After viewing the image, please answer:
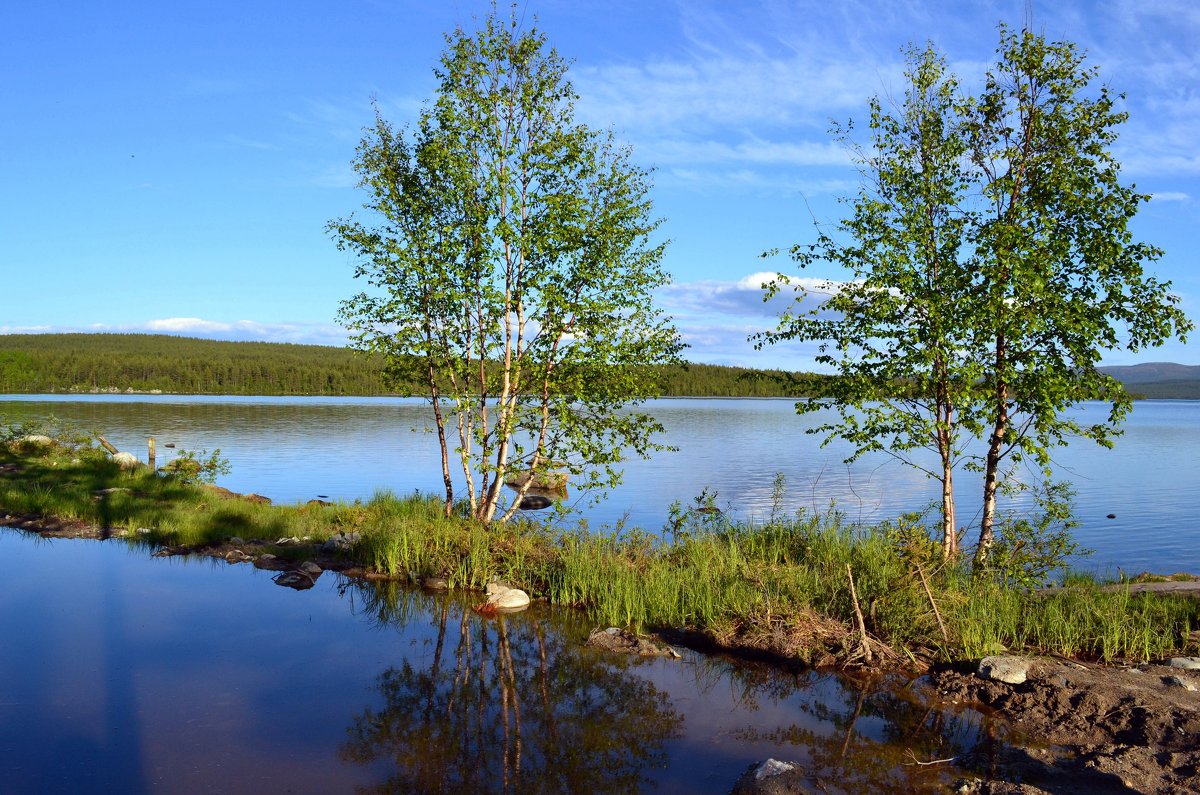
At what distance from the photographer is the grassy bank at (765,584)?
457 inches

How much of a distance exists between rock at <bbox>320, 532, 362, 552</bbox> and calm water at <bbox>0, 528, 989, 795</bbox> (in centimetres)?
368

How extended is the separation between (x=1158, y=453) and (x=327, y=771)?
60730 mm

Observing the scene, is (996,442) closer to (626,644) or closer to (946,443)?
(946,443)

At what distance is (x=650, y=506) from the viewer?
28.8 m

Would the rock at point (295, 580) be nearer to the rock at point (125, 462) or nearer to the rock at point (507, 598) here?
the rock at point (507, 598)

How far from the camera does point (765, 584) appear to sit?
1294 cm

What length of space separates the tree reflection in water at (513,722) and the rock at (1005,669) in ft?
13.5

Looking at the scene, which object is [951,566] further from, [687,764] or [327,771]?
[327,771]

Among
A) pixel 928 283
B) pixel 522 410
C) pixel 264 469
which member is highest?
pixel 928 283

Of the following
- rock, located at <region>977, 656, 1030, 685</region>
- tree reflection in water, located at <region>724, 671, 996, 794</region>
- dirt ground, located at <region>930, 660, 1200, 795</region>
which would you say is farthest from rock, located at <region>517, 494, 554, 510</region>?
rock, located at <region>977, 656, 1030, 685</region>

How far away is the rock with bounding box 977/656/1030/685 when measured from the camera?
33.4 ft

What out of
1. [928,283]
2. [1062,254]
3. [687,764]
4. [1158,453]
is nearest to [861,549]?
[928,283]

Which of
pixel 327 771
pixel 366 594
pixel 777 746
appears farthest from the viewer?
pixel 366 594

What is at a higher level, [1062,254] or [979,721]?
[1062,254]
